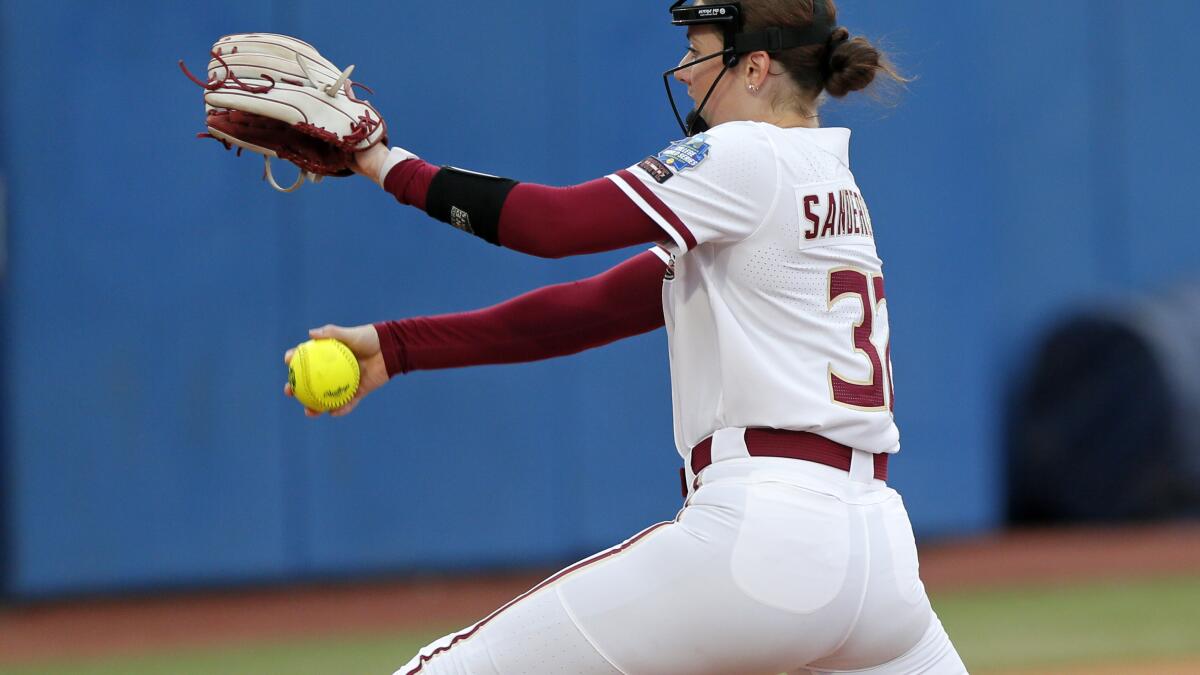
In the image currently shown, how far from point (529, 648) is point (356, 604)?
490 cm

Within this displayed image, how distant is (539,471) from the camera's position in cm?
770

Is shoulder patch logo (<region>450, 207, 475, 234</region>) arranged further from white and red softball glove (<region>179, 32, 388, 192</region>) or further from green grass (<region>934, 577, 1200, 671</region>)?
green grass (<region>934, 577, 1200, 671</region>)

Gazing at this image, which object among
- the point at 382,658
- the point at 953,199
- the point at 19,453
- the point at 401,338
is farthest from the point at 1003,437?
the point at 401,338

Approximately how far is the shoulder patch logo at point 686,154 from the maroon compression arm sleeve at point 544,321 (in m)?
0.52

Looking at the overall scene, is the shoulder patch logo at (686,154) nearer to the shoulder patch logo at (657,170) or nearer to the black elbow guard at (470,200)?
the shoulder patch logo at (657,170)

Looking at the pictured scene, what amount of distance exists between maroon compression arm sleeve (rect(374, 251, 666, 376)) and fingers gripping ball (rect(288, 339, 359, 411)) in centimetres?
18

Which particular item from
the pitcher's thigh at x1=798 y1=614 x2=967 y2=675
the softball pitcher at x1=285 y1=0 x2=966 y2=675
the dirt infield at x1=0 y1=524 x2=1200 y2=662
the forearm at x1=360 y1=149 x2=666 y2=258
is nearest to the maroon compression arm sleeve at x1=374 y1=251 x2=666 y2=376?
the softball pitcher at x1=285 y1=0 x2=966 y2=675

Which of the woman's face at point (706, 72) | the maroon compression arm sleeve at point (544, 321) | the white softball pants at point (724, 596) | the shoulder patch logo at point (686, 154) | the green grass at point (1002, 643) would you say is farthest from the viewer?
the green grass at point (1002, 643)

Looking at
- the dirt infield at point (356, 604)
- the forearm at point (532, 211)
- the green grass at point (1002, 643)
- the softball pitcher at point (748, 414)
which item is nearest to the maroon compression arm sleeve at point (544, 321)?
the softball pitcher at point (748, 414)

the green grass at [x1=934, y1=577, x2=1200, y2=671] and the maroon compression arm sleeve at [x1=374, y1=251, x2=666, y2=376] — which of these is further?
the green grass at [x1=934, y1=577, x2=1200, y2=671]

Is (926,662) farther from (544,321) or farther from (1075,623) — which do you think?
(1075,623)

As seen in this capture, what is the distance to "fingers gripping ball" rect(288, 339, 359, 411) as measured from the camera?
2.88 metres

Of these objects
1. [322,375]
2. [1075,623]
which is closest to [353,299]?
[1075,623]

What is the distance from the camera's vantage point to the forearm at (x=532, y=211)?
8.44 feet
